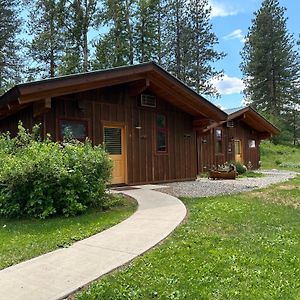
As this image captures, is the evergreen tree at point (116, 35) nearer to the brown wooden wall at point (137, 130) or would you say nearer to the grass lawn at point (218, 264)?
the brown wooden wall at point (137, 130)

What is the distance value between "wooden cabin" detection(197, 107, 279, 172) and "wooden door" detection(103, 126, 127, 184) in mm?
5843

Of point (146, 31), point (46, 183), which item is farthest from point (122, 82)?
point (146, 31)

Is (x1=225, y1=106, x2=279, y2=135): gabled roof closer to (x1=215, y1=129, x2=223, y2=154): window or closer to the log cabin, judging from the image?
(x1=215, y1=129, x2=223, y2=154): window

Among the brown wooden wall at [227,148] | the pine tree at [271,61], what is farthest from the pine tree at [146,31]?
the pine tree at [271,61]

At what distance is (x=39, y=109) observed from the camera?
879 cm

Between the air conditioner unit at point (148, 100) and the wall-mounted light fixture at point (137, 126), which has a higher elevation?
the air conditioner unit at point (148, 100)

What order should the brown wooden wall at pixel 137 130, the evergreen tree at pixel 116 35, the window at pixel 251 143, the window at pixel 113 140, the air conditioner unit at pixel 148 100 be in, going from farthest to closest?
1. the evergreen tree at pixel 116 35
2. the window at pixel 251 143
3. the air conditioner unit at pixel 148 100
4. the window at pixel 113 140
5. the brown wooden wall at pixel 137 130

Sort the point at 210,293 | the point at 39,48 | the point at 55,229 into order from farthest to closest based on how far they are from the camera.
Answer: the point at 39,48
the point at 55,229
the point at 210,293

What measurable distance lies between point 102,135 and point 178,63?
19715 mm

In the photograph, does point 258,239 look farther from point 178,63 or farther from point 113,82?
point 178,63

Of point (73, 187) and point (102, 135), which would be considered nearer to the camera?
point (73, 187)

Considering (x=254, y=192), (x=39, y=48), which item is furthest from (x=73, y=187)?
(x=39, y=48)

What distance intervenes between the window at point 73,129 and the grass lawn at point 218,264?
15.7 ft

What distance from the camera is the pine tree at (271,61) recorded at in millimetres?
34250
